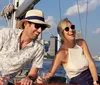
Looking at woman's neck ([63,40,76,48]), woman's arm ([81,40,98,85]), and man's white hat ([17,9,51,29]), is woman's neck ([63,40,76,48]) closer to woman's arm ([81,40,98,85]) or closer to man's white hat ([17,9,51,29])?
woman's arm ([81,40,98,85])

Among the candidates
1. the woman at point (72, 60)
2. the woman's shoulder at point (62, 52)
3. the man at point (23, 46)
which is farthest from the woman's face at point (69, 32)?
the man at point (23, 46)

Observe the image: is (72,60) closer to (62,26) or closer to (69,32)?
(69,32)

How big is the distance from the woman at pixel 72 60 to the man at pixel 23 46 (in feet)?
2.32

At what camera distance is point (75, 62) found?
207 inches

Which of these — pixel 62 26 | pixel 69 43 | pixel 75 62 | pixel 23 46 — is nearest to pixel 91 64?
pixel 75 62

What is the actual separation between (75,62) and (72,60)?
0.06 metres

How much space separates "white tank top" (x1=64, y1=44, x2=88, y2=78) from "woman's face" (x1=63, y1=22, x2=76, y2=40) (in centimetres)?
18

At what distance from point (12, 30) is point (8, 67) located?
47 cm

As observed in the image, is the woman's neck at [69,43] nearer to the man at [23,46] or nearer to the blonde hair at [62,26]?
the blonde hair at [62,26]

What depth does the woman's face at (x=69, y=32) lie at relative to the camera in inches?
207

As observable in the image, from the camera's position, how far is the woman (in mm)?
5230

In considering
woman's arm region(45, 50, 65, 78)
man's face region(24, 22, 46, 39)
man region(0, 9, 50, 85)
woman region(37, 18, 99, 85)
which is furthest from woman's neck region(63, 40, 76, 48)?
man's face region(24, 22, 46, 39)

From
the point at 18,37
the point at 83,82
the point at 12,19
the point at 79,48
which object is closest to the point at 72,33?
the point at 79,48

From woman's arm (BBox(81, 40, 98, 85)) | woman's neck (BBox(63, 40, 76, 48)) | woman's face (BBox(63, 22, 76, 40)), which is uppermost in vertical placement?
woman's face (BBox(63, 22, 76, 40))
